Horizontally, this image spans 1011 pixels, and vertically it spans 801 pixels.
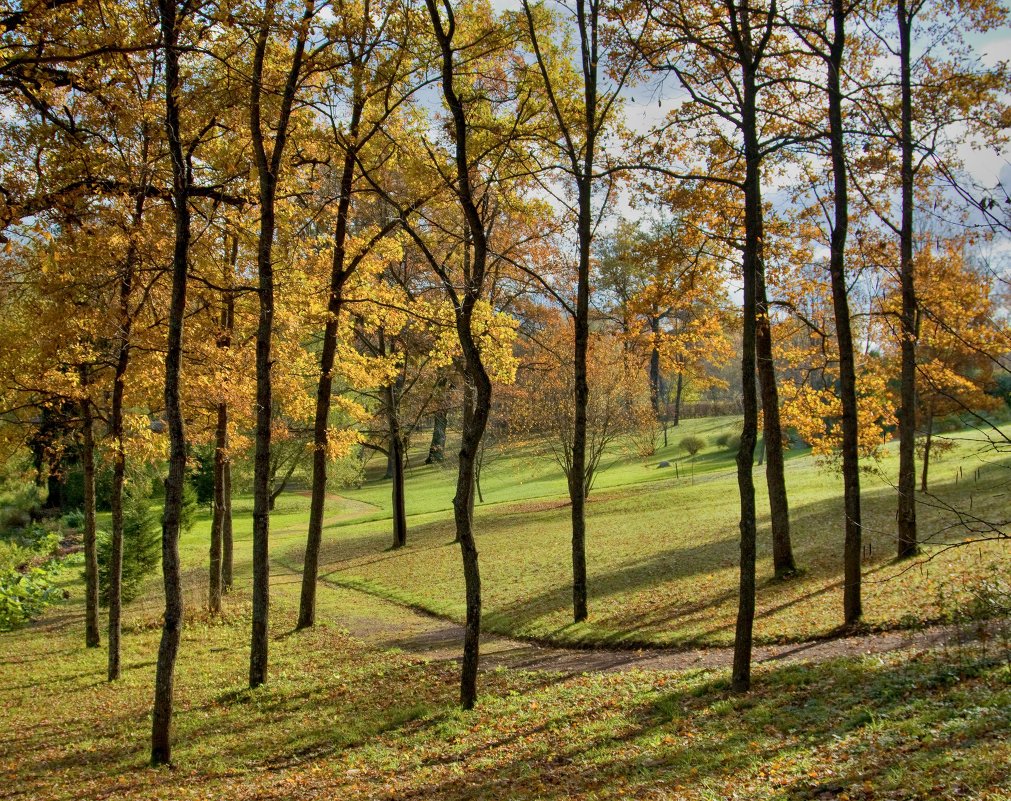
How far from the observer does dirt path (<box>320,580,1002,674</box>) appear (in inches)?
356

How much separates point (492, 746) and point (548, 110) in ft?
35.1

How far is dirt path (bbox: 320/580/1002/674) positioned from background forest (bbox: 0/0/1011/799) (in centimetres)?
11

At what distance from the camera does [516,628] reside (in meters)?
14.1

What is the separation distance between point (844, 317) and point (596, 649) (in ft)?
21.7

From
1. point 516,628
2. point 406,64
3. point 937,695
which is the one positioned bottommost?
point 516,628

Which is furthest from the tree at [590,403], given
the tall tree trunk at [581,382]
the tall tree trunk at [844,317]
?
the tall tree trunk at [844,317]

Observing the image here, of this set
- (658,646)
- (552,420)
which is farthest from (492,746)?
(552,420)

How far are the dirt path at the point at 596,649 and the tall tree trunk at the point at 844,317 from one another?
81cm

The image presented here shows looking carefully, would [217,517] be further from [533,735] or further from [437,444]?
[437,444]

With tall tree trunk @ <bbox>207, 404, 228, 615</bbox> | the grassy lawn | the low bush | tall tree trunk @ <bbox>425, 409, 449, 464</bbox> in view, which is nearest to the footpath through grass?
the grassy lawn

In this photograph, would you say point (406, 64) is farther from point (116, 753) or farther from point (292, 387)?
point (116, 753)

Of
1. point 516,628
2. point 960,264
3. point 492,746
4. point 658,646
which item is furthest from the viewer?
point 960,264

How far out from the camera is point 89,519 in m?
13.7

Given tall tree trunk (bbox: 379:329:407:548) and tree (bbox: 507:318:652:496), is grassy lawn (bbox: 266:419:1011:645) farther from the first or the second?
tree (bbox: 507:318:652:496)
